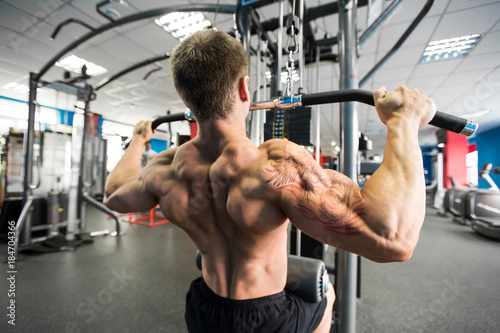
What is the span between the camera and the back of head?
2.31 ft

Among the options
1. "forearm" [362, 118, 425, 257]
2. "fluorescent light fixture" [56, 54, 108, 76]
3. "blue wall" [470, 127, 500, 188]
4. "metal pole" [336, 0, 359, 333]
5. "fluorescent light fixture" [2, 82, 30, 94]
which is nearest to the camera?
"forearm" [362, 118, 425, 257]

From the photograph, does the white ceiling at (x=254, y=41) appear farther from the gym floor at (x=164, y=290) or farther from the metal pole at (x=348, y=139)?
the gym floor at (x=164, y=290)

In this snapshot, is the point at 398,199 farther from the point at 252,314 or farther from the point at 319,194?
the point at 252,314

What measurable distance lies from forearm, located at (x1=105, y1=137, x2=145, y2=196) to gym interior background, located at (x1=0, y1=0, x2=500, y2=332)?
0.34 metres

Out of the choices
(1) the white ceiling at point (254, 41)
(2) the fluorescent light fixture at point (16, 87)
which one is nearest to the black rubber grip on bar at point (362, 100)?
(1) the white ceiling at point (254, 41)

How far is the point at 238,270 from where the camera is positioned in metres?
0.76

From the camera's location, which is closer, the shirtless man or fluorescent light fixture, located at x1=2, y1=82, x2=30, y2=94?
the shirtless man

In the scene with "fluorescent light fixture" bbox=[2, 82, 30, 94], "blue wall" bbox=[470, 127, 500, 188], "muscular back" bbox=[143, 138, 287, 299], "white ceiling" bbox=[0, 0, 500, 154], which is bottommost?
"muscular back" bbox=[143, 138, 287, 299]

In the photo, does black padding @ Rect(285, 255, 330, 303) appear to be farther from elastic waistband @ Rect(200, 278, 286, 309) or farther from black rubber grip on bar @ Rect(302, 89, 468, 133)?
black rubber grip on bar @ Rect(302, 89, 468, 133)

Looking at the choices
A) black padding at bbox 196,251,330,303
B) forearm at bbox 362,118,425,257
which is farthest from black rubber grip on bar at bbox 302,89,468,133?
black padding at bbox 196,251,330,303

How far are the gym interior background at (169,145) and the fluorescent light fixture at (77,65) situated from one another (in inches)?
1.6

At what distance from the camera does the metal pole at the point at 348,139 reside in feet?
4.08

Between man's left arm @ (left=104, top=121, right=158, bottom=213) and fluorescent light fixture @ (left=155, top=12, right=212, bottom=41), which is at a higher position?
fluorescent light fixture @ (left=155, top=12, right=212, bottom=41)

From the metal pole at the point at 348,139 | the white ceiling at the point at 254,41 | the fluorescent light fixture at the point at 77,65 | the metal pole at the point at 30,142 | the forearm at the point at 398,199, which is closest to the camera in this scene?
the forearm at the point at 398,199
